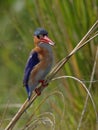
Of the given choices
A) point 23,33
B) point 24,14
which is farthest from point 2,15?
point 23,33

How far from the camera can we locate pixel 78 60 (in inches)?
108

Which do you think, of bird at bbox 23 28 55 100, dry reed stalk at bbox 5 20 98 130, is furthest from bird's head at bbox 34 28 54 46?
dry reed stalk at bbox 5 20 98 130

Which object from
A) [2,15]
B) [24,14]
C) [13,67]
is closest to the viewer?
[13,67]

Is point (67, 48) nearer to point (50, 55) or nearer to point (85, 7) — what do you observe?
point (85, 7)

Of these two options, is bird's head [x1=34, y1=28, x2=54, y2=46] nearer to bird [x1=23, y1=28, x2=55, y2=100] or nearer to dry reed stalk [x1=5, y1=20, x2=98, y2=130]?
bird [x1=23, y1=28, x2=55, y2=100]

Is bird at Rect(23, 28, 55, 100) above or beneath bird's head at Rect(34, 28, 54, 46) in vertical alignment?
beneath

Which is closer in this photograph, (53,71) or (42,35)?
(53,71)

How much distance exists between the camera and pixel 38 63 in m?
2.35

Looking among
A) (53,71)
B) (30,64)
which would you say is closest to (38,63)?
(30,64)

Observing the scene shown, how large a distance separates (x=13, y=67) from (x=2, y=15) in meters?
1.93

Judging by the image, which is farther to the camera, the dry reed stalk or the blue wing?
the blue wing

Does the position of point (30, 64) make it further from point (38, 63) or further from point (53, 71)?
point (53, 71)

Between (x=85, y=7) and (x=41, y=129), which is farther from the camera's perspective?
(x=85, y=7)

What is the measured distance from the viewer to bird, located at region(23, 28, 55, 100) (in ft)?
7.61
